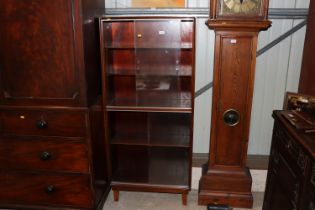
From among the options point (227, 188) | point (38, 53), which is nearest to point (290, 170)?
point (227, 188)

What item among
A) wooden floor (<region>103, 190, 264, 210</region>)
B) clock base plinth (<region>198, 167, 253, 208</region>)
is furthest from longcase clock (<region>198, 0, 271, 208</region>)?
wooden floor (<region>103, 190, 264, 210</region>)

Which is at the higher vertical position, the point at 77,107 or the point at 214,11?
the point at 214,11

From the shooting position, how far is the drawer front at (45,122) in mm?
1854

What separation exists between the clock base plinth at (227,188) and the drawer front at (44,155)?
2.92 feet

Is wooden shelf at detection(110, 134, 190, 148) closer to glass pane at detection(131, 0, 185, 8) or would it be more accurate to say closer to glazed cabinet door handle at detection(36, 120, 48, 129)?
glazed cabinet door handle at detection(36, 120, 48, 129)

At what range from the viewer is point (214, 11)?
1.87 metres

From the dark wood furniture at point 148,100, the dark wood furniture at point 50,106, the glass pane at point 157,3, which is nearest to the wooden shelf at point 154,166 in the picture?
the dark wood furniture at point 148,100

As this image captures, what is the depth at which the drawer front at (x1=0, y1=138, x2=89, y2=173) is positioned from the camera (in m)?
1.92

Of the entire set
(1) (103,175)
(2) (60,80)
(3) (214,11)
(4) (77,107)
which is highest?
(3) (214,11)

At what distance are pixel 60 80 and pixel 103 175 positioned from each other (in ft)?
2.64

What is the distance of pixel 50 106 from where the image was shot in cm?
185

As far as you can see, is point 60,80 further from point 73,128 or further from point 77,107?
point 73,128

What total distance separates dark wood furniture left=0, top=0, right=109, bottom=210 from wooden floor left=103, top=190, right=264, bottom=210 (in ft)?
0.65

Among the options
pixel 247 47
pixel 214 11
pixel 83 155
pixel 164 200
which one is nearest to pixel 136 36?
pixel 214 11
